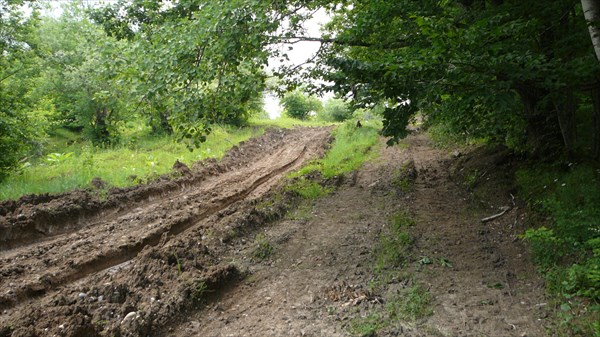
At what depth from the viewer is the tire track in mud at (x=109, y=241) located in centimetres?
591

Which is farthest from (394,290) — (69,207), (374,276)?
(69,207)

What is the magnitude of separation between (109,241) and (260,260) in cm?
287

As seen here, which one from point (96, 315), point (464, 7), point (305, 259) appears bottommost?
point (305, 259)

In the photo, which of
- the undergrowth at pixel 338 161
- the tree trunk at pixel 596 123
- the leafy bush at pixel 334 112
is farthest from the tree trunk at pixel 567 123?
the leafy bush at pixel 334 112

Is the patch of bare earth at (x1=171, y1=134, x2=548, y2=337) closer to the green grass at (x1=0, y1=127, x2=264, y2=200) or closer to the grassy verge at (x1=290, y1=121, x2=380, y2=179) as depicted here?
the grassy verge at (x1=290, y1=121, x2=380, y2=179)

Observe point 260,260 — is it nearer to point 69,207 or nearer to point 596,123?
point 69,207

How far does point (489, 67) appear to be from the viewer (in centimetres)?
507

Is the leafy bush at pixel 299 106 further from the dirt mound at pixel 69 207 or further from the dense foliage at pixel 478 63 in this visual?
the dense foliage at pixel 478 63

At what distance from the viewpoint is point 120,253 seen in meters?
6.82

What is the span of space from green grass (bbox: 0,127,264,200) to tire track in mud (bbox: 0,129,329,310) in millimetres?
1759

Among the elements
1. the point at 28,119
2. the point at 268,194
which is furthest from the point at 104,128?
the point at 268,194

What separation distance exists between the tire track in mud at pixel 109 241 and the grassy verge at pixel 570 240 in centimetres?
566

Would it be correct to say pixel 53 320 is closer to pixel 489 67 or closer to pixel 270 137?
pixel 489 67

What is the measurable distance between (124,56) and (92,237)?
333 cm
